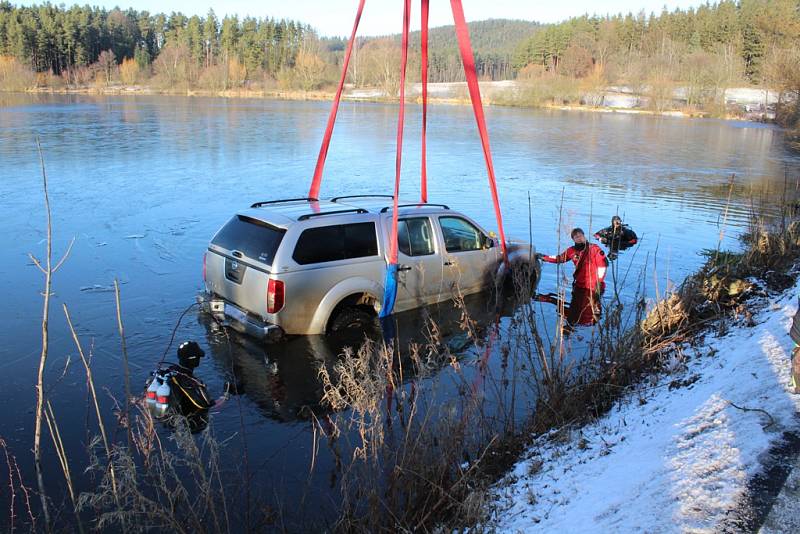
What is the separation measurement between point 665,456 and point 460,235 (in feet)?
19.4

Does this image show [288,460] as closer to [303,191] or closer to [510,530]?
[510,530]

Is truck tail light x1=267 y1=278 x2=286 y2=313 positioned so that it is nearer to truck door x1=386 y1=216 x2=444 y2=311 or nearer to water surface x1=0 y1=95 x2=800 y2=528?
water surface x1=0 y1=95 x2=800 y2=528

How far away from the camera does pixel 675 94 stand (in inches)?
3435

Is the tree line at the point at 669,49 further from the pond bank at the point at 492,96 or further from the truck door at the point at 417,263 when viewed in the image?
the truck door at the point at 417,263

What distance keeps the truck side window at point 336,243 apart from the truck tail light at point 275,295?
38cm

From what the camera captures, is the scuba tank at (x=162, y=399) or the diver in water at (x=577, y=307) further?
the diver in water at (x=577, y=307)

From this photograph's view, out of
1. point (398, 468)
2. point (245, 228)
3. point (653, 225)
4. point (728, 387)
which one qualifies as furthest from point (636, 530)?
point (653, 225)

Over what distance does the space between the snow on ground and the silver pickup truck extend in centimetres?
229

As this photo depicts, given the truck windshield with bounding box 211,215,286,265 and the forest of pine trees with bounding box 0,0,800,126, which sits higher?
the forest of pine trees with bounding box 0,0,800,126

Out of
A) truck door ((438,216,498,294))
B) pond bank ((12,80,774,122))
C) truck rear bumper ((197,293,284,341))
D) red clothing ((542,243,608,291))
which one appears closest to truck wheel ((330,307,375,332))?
truck rear bumper ((197,293,284,341))

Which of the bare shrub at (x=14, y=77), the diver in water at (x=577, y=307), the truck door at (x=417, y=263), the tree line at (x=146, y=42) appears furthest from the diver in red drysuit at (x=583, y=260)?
the tree line at (x=146, y=42)

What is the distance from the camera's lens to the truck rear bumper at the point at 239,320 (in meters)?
7.69

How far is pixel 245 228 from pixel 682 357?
5.25m

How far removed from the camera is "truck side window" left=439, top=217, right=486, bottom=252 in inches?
384
